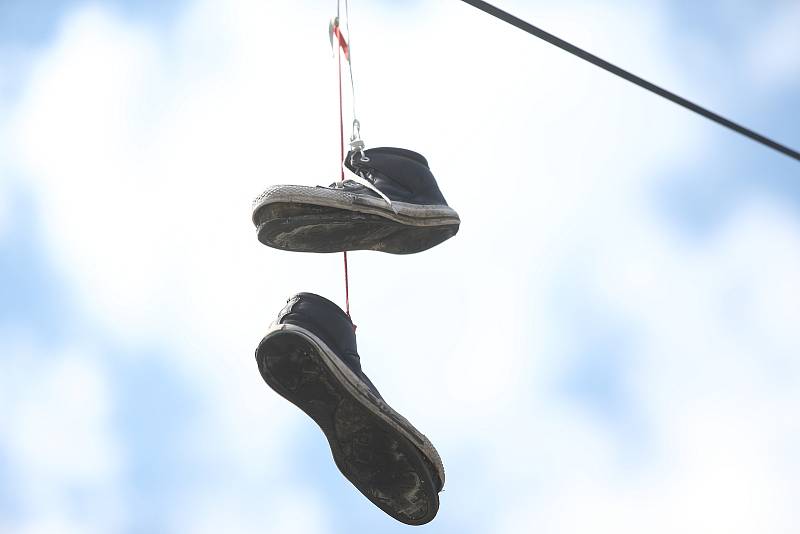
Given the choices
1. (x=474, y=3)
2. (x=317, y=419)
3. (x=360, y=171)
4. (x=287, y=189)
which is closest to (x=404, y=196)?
(x=360, y=171)

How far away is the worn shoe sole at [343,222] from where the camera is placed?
16.1 feet

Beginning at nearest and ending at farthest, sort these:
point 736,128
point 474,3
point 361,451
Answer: point 474,3
point 736,128
point 361,451

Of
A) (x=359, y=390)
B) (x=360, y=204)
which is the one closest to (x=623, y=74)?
(x=360, y=204)

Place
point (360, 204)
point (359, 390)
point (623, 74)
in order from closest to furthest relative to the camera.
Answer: point (623, 74)
point (359, 390)
point (360, 204)

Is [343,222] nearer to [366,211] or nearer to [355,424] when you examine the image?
[366,211]

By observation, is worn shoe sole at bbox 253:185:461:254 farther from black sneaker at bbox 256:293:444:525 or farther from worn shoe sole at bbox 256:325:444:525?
worn shoe sole at bbox 256:325:444:525

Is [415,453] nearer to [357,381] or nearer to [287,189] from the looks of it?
[357,381]

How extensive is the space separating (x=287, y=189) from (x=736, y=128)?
5.41 ft

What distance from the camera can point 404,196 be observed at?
17.5 ft

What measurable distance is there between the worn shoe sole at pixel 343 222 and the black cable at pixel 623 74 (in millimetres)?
1127

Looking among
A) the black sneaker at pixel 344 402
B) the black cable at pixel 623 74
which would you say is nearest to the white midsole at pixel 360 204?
the black sneaker at pixel 344 402

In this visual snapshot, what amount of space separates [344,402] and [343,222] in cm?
71

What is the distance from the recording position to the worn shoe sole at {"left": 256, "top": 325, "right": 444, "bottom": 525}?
4.91 meters

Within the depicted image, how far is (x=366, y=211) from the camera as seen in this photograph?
5.10 m
